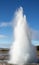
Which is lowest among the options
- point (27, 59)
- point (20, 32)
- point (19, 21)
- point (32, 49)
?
point (27, 59)

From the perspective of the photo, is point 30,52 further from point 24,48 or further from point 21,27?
Result: point 21,27

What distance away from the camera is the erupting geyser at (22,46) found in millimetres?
20594

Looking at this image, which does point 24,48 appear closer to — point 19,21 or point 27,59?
point 27,59

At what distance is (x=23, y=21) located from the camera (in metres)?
23.0

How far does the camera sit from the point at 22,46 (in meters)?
21.7

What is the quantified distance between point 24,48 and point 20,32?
2012 mm

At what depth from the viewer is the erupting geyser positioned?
20.6m

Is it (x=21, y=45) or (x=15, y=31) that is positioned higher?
(x=15, y=31)

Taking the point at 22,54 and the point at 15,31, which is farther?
the point at 15,31

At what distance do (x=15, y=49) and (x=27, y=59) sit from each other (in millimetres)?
2386

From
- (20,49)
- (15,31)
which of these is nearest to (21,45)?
(20,49)

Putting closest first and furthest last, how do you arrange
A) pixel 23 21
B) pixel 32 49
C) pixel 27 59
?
pixel 27 59
pixel 32 49
pixel 23 21

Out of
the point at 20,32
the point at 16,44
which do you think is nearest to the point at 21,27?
the point at 20,32

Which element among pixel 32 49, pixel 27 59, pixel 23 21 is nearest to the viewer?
pixel 27 59
